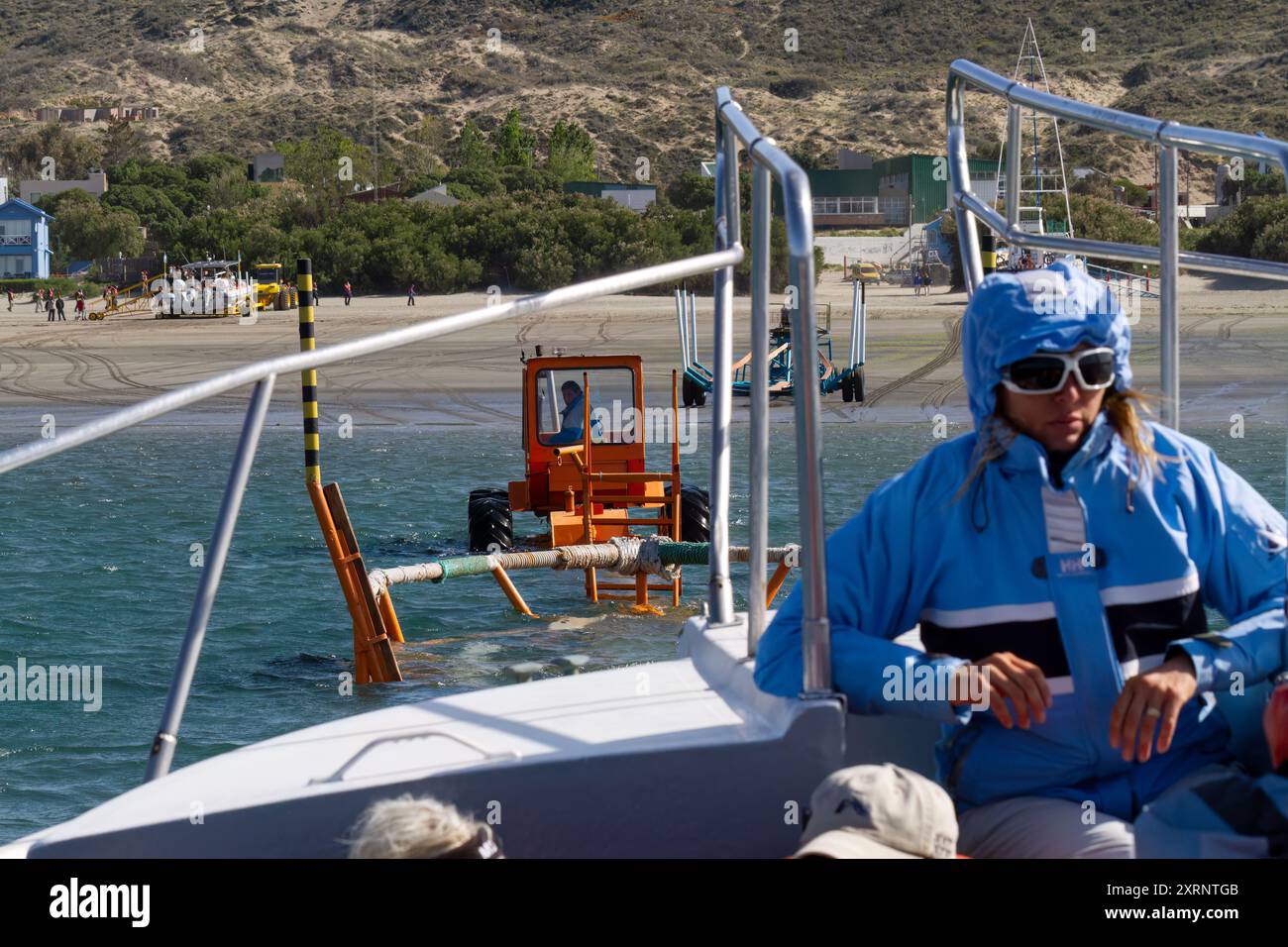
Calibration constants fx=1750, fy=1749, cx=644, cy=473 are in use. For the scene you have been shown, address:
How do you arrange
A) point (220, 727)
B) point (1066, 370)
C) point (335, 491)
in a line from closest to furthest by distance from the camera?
point (1066, 370), point (335, 491), point (220, 727)

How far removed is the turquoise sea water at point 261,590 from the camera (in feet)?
34.0

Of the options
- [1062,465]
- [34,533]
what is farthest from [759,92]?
[1062,465]

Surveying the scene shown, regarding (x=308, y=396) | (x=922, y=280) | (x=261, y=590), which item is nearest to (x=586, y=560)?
(x=308, y=396)

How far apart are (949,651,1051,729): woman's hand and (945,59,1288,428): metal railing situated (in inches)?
24.1

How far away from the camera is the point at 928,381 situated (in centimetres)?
3173

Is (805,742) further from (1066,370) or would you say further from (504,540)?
(504,540)

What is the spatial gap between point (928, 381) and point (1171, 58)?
263 ft

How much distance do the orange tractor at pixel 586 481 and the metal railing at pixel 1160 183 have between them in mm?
9066

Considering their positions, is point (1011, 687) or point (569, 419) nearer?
point (1011, 687)

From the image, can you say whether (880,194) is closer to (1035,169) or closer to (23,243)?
(23,243)

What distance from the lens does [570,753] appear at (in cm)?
244

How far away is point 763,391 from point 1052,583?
637 mm

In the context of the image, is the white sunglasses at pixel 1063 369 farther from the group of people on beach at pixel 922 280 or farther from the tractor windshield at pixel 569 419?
the group of people on beach at pixel 922 280

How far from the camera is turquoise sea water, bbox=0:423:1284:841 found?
34.0ft
